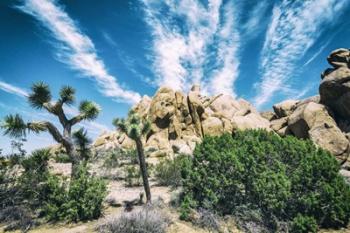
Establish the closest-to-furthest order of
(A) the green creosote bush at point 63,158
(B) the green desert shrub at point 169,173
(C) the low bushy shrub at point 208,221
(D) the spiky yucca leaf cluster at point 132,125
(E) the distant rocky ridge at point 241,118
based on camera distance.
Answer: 1. (C) the low bushy shrub at point 208,221
2. (D) the spiky yucca leaf cluster at point 132,125
3. (B) the green desert shrub at point 169,173
4. (A) the green creosote bush at point 63,158
5. (E) the distant rocky ridge at point 241,118

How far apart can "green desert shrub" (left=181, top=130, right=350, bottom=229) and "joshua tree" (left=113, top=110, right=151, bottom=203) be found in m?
2.58

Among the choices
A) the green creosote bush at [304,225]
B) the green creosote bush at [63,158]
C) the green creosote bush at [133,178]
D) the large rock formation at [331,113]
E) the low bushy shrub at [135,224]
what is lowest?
the green creosote bush at [304,225]

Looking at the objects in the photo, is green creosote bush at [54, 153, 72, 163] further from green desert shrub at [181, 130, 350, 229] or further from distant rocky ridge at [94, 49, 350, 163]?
green desert shrub at [181, 130, 350, 229]

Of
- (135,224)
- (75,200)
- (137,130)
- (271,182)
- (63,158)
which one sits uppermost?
(63,158)

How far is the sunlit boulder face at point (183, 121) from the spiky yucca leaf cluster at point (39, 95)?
71.2 feet

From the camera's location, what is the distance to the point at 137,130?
1441 centimetres

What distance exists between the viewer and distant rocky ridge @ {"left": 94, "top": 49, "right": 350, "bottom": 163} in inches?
1124

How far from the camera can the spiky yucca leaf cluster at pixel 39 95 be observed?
Answer: 15.3 meters

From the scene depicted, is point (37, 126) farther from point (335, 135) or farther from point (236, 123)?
point (236, 123)

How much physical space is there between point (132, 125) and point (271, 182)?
8415mm

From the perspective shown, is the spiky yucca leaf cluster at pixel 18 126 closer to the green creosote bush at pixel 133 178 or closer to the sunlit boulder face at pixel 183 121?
the green creosote bush at pixel 133 178

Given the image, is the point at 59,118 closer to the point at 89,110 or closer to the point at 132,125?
the point at 89,110

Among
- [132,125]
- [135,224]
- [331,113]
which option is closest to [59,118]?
[132,125]

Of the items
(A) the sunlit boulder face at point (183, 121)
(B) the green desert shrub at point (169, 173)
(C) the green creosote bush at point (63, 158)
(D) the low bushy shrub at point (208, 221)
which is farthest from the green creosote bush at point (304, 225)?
(A) the sunlit boulder face at point (183, 121)
